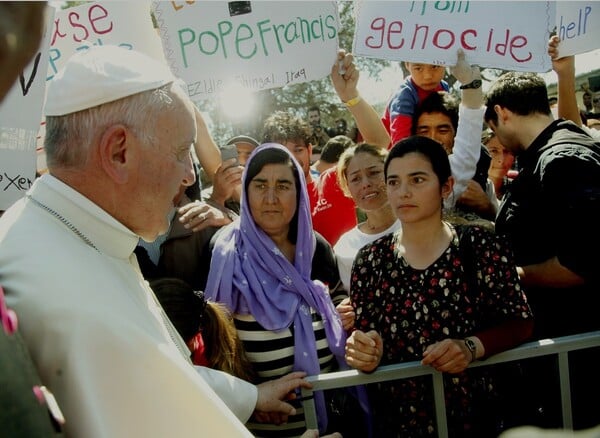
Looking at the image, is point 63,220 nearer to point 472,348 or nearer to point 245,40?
point 472,348

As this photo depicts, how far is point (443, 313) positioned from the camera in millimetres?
2252

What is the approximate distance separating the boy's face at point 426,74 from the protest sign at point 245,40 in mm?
655

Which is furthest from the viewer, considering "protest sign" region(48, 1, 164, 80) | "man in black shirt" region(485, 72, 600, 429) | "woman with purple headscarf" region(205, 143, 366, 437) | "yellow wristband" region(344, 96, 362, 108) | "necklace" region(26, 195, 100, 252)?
"yellow wristband" region(344, 96, 362, 108)

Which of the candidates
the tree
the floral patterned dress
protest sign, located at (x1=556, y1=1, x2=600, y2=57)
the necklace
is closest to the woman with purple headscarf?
the floral patterned dress

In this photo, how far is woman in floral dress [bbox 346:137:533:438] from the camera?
7.26 feet

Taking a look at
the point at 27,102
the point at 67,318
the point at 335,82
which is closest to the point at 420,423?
the point at 67,318

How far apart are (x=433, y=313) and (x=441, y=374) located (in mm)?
235

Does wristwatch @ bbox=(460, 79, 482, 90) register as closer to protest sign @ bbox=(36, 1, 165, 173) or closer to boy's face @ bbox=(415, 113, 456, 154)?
boy's face @ bbox=(415, 113, 456, 154)

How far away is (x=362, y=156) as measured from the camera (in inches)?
128

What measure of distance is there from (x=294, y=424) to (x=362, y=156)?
5.05ft

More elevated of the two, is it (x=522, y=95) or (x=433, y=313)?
(x=522, y=95)

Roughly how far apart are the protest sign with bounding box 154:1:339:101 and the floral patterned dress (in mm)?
1451

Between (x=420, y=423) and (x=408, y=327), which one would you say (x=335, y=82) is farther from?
(x=420, y=423)

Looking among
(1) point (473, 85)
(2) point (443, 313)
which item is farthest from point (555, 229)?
(1) point (473, 85)
